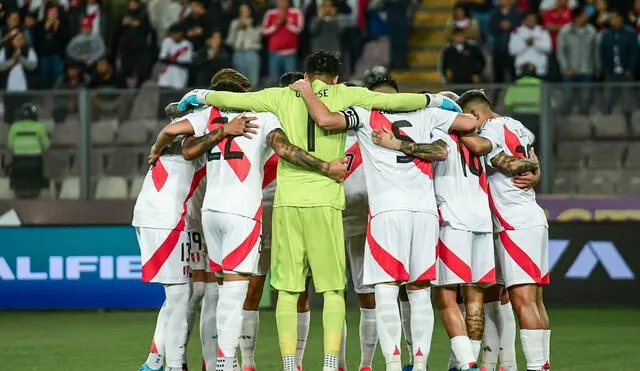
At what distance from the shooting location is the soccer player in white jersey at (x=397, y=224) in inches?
406

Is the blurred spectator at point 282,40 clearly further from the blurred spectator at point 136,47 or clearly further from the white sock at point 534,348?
the white sock at point 534,348

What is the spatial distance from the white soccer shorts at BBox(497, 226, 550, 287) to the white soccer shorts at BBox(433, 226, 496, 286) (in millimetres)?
125

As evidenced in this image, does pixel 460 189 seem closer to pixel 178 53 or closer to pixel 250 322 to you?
pixel 250 322

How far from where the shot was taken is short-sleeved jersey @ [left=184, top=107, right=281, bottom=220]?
1045cm

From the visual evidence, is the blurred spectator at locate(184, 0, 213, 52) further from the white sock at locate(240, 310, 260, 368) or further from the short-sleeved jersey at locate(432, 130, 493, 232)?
the short-sleeved jersey at locate(432, 130, 493, 232)

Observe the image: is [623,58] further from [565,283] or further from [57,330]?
[57,330]

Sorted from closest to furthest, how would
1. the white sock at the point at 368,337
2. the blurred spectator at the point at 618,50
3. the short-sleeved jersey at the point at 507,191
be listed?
1. the short-sleeved jersey at the point at 507,191
2. the white sock at the point at 368,337
3. the blurred spectator at the point at 618,50

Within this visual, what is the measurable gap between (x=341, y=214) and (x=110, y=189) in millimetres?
7823

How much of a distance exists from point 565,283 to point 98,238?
19.5 ft

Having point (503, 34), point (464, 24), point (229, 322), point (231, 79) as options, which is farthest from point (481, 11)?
point (229, 322)

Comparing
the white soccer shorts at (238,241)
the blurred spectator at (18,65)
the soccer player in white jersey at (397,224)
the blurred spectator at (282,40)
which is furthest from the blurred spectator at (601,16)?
the white soccer shorts at (238,241)

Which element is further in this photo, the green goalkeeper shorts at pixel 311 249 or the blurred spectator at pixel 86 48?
the blurred spectator at pixel 86 48

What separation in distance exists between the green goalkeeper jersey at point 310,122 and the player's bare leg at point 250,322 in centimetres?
104

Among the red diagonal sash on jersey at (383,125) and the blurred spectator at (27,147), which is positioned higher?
the red diagonal sash on jersey at (383,125)
